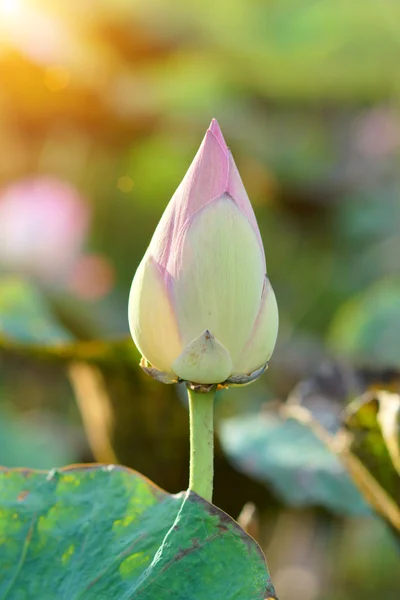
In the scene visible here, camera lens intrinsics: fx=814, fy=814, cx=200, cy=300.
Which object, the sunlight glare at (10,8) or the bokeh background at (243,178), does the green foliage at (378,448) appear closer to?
the bokeh background at (243,178)

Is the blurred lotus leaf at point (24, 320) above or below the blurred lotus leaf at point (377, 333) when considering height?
above

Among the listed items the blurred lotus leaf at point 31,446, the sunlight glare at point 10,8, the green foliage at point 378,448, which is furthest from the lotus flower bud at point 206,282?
the sunlight glare at point 10,8

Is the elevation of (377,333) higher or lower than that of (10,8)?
lower

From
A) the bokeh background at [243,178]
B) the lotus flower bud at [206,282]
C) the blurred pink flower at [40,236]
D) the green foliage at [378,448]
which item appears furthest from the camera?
the blurred pink flower at [40,236]

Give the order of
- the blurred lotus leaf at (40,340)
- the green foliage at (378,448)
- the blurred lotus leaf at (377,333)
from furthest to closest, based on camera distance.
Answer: the blurred lotus leaf at (377,333), the blurred lotus leaf at (40,340), the green foliage at (378,448)

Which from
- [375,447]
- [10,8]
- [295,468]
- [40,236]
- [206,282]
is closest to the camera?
[206,282]

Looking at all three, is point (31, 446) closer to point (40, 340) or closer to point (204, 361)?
point (40, 340)

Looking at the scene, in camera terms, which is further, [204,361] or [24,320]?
[24,320]

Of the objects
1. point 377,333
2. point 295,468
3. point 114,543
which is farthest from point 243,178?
point 114,543
